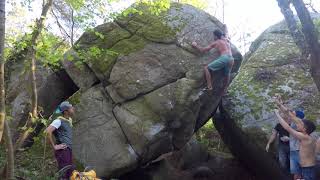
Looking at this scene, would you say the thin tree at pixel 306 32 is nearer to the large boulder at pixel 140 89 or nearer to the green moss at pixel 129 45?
the large boulder at pixel 140 89

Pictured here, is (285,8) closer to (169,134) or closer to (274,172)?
(169,134)

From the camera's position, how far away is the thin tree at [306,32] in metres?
6.62

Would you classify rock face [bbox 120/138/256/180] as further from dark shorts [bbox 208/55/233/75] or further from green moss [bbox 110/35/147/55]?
dark shorts [bbox 208/55/233/75]

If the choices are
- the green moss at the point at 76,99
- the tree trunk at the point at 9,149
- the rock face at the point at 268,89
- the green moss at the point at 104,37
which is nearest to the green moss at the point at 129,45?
the green moss at the point at 104,37

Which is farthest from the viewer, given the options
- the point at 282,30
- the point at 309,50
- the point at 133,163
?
the point at 282,30

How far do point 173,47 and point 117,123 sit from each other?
8.36 feet

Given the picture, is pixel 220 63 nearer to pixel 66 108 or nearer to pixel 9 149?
pixel 66 108

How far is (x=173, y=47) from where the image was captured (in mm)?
10258

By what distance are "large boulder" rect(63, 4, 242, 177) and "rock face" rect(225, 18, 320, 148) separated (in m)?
0.96

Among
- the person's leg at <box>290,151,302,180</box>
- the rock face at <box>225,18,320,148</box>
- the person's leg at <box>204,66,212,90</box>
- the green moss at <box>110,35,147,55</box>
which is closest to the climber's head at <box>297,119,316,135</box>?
the person's leg at <box>290,151,302,180</box>

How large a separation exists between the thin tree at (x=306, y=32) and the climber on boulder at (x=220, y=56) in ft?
9.32

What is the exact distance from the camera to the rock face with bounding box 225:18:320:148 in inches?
401

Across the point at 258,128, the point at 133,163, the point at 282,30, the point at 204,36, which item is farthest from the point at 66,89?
the point at 282,30

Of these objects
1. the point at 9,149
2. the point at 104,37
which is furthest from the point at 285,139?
the point at 9,149
